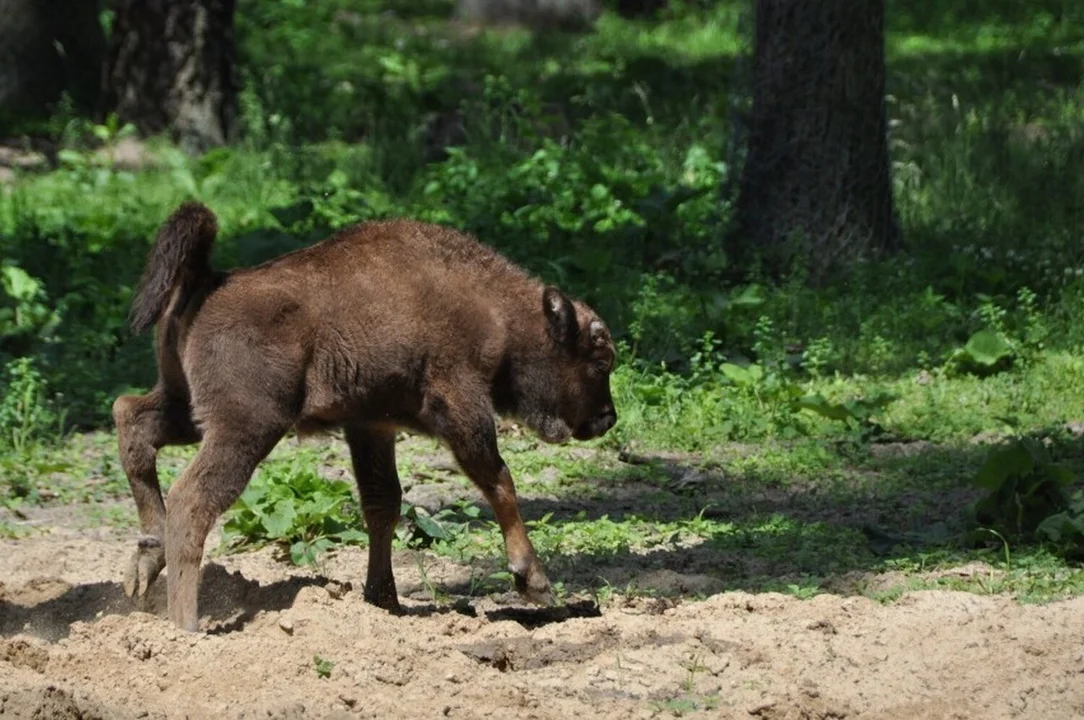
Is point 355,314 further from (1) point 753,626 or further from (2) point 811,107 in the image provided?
(2) point 811,107

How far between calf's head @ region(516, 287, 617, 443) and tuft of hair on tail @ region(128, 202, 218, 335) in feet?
4.73

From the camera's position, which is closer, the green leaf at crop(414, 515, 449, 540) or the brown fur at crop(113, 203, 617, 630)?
the brown fur at crop(113, 203, 617, 630)

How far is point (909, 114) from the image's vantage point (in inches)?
614

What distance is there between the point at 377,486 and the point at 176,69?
8917mm

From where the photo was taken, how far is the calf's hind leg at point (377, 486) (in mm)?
7172

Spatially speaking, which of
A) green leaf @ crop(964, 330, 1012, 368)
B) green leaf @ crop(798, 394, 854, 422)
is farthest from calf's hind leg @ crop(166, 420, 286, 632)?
green leaf @ crop(964, 330, 1012, 368)

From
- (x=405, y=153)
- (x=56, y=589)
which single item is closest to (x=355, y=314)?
(x=56, y=589)

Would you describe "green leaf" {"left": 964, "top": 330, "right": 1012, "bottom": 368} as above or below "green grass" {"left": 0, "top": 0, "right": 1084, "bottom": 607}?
above

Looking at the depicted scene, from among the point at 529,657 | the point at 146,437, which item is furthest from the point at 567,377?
the point at 146,437

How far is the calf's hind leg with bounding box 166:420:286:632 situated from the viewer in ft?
21.0

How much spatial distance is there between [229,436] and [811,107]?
6.63 meters

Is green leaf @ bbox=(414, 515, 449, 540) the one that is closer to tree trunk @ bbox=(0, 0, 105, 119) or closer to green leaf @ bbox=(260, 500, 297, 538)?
green leaf @ bbox=(260, 500, 297, 538)

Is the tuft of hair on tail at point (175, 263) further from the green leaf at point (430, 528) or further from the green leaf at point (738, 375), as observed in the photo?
the green leaf at point (738, 375)

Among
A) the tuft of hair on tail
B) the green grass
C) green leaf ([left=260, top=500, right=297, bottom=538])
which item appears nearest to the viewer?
the tuft of hair on tail
